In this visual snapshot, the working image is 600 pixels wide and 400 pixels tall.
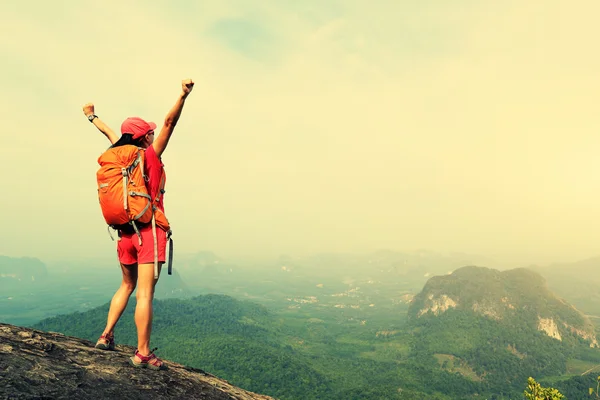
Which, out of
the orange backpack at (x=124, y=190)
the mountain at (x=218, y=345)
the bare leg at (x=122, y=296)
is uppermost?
the orange backpack at (x=124, y=190)

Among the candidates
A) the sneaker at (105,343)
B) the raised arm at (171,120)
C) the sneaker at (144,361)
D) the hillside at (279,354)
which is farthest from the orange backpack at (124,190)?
the hillside at (279,354)

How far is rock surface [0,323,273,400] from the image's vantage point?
3664mm

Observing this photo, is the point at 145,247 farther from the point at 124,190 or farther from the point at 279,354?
the point at 279,354

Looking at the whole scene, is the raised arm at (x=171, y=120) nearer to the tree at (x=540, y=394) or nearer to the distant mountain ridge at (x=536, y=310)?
the tree at (x=540, y=394)

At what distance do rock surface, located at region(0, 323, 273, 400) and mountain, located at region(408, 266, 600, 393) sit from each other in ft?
520

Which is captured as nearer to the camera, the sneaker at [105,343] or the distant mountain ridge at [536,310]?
the sneaker at [105,343]

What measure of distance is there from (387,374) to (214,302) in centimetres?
12040

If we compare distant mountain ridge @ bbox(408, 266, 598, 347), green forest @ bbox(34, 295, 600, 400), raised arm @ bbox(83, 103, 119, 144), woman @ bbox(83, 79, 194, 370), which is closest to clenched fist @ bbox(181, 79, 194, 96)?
woman @ bbox(83, 79, 194, 370)

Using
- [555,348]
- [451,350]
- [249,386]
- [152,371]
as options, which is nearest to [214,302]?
[249,386]

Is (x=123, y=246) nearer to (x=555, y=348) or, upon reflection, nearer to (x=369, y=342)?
(x=369, y=342)

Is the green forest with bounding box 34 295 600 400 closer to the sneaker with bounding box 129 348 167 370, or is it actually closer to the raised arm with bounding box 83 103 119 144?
the sneaker with bounding box 129 348 167 370

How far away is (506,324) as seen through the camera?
177875 mm

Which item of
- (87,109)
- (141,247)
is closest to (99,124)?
(87,109)

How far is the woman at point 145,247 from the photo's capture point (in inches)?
196
